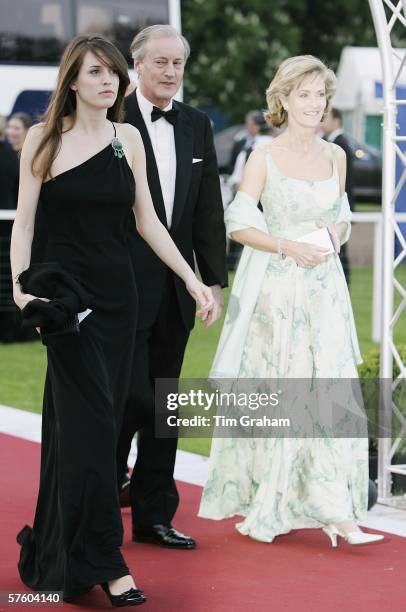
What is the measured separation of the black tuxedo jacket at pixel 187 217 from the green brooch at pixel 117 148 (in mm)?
716

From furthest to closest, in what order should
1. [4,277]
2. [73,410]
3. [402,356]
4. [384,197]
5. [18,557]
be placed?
[4,277] < [402,356] < [384,197] < [18,557] < [73,410]

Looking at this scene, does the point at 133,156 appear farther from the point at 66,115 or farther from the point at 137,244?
the point at 137,244

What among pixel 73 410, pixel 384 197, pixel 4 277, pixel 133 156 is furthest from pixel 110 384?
pixel 4 277

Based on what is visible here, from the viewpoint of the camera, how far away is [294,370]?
6.15 metres

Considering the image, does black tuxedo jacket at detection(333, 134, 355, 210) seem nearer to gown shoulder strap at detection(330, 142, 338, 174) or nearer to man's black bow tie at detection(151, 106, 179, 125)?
gown shoulder strap at detection(330, 142, 338, 174)

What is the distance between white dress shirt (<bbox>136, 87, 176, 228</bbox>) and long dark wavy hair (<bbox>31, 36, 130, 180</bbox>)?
0.82 meters

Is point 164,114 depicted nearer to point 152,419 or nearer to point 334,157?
point 334,157

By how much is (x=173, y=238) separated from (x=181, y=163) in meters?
0.32

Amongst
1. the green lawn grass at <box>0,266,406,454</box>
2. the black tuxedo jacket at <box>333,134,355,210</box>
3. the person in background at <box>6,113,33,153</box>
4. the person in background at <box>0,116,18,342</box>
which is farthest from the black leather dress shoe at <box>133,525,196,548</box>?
the person in background at <box>6,113,33,153</box>

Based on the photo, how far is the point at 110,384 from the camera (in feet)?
16.5

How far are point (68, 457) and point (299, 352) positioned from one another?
1.59 meters

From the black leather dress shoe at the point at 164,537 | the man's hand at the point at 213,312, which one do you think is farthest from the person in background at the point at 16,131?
the black leather dress shoe at the point at 164,537

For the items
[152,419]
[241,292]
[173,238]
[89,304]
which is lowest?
[152,419]

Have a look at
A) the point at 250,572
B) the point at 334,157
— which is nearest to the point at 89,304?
the point at 250,572
